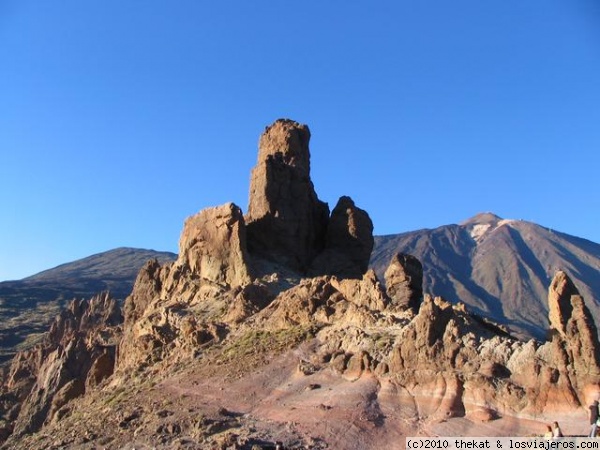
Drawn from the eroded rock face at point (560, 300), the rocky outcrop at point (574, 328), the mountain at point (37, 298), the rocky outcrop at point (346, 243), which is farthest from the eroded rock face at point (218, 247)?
the mountain at point (37, 298)

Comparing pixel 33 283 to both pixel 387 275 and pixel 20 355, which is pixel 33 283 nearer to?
pixel 20 355

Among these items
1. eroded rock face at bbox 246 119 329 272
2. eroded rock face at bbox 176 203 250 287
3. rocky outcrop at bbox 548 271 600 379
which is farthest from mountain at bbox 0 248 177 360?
rocky outcrop at bbox 548 271 600 379

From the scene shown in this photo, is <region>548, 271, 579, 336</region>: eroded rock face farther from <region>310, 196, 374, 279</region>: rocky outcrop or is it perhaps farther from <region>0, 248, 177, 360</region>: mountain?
<region>0, 248, 177, 360</region>: mountain

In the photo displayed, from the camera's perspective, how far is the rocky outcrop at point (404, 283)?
31984mm

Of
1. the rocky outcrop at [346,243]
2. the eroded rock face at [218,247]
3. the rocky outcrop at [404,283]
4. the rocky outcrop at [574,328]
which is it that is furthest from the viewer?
the rocky outcrop at [346,243]

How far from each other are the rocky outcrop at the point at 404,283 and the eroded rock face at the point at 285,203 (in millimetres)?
13005

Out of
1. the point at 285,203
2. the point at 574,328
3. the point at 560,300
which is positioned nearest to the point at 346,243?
the point at 285,203

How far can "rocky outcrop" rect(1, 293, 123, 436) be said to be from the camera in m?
44.9

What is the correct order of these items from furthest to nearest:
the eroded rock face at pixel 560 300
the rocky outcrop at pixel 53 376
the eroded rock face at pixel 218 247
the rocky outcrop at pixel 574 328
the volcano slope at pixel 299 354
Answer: the rocky outcrop at pixel 53 376
the eroded rock face at pixel 218 247
the eroded rock face at pixel 560 300
the volcano slope at pixel 299 354
the rocky outcrop at pixel 574 328

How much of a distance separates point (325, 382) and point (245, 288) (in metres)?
11.8

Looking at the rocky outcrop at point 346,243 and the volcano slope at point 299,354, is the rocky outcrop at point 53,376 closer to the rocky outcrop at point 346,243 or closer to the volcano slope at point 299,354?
the volcano slope at point 299,354

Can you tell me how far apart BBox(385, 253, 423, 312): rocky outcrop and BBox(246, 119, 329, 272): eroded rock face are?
512 inches

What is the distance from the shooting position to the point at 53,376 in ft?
183

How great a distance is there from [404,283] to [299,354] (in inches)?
283
